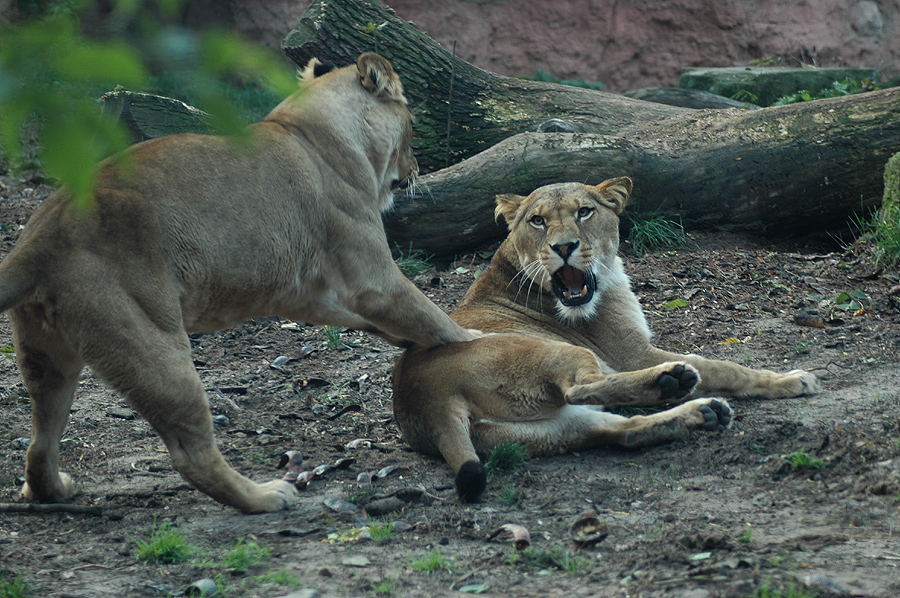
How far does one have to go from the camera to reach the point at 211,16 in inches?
646

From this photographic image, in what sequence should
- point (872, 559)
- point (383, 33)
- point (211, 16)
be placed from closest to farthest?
point (872, 559) < point (383, 33) < point (211, 16)

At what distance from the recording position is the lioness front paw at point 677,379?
404cm

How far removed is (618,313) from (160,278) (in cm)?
279

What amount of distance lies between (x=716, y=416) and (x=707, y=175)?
4161 mm

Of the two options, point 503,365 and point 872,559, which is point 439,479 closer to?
point 503,365

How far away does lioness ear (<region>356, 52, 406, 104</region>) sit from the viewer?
16.3ft

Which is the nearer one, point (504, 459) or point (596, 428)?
point (504, 459)

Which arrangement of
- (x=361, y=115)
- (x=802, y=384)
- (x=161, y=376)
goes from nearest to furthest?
(x=161, y=376) → (x=802, y=384) → (x=361, y=115)

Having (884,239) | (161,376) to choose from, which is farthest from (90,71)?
(884,239)

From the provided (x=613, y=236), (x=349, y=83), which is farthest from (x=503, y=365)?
(x=349, y=83)

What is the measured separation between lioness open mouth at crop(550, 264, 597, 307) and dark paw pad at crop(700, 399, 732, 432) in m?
1.09

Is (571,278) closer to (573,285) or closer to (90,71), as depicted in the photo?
(573,285)

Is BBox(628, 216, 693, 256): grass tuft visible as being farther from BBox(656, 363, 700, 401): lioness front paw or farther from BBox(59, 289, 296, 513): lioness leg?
BBox(59, 289, 296, 513): lioness leg

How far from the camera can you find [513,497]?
3.79 meters
